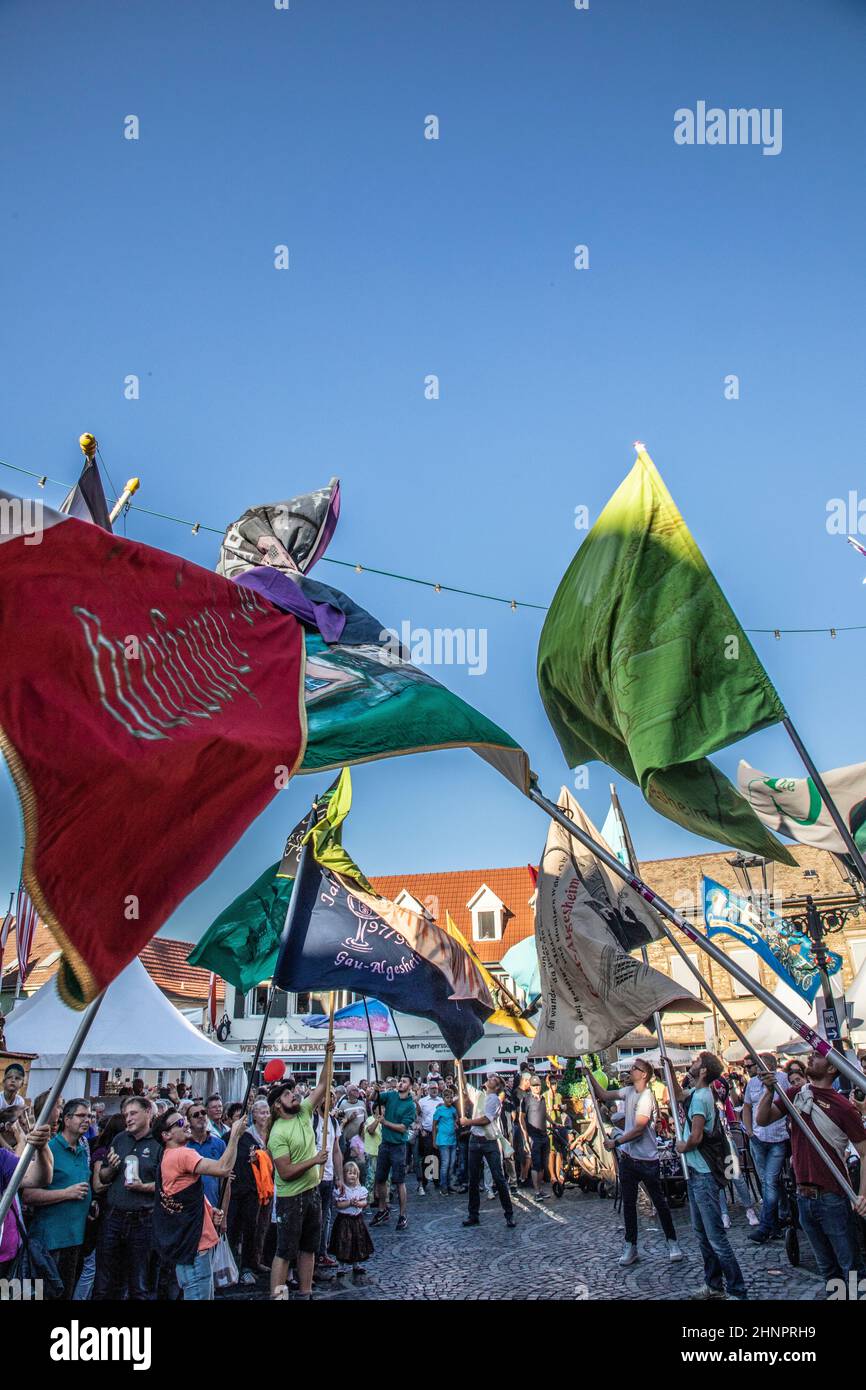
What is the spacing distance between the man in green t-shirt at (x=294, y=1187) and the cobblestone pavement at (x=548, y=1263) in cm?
75

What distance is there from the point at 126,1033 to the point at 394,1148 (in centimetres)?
460

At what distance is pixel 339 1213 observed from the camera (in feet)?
32.9

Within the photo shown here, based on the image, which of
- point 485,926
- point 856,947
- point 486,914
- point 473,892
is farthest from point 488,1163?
point 473,892

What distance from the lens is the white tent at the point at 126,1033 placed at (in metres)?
12.4

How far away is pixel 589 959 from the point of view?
963 cm

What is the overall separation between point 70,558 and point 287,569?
2355mm

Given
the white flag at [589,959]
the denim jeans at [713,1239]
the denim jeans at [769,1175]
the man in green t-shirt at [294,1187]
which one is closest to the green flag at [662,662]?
the white flag at [589,959]

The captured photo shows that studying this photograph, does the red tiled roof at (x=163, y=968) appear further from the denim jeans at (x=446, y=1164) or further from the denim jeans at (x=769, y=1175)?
the denim jeans at (x=769, y=1175)

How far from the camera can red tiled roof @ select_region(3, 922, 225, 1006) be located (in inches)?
1181

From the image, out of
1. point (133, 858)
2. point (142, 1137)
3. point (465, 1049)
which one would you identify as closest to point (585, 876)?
point (465, 1049)
